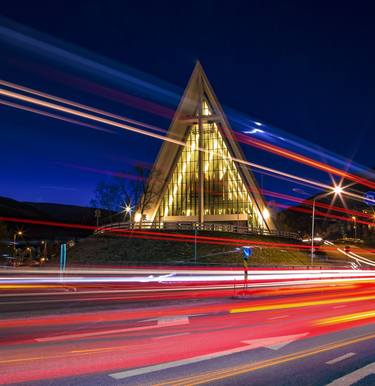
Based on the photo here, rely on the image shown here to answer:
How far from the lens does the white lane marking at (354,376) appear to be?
20.6 feet

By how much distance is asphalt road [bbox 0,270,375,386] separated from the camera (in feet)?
21.4

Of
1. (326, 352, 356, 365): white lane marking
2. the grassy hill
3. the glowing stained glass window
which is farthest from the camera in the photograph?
the glowing stained glass window

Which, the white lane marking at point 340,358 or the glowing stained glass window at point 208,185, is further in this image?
the glowing stained glass window at point 208,185

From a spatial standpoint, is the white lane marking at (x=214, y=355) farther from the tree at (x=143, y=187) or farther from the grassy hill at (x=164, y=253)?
the tree at (x=143, y=187)

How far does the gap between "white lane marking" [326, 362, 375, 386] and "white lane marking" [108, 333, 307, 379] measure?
206cm

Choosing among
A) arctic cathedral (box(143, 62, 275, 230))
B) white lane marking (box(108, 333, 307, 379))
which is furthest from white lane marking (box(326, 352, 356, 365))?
arctic cathedral (box(143, 62, 275, 230))

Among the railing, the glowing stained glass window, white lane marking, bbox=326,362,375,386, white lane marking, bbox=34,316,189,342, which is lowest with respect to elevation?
white lane marking, bbox=34,316,189,342

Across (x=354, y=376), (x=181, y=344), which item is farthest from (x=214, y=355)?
(x=354, y=376)

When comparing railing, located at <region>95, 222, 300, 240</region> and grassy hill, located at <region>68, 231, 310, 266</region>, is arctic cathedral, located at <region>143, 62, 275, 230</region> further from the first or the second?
grassy hill, located at <region>68, 231, 310, 266</region>

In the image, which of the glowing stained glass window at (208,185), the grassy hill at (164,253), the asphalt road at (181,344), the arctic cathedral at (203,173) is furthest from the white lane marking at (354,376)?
the glowing stained glass window at (208,185)

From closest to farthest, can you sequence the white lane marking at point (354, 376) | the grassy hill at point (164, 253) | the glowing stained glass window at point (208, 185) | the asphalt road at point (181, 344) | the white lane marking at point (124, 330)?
the white lane marking at point (354, 376), the asphalt road at point (181, 344), the white lane marking at point (124, 330), the grassy hill at point (164, 253), the glowing stained glass window at point (208, 185)

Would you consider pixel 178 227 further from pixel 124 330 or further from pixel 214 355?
pixel 214 355

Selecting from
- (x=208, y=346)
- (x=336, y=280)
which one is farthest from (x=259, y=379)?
(x=336, y=280)

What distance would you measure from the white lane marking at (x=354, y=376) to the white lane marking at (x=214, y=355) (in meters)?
2.06
